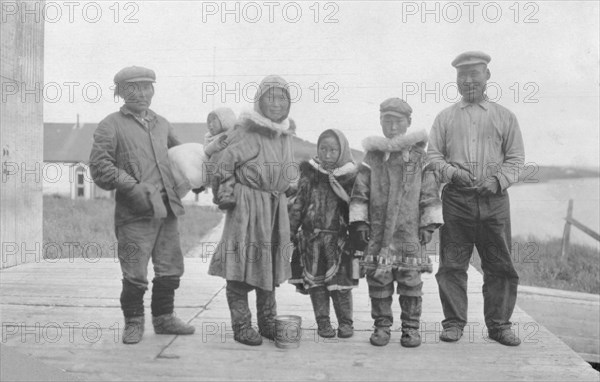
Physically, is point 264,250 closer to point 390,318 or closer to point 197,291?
point 390,318

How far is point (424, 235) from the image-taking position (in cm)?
395

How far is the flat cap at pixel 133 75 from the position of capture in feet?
12.4

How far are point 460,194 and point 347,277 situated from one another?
3.25 feet

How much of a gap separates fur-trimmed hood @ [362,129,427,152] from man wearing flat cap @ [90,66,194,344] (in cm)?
144

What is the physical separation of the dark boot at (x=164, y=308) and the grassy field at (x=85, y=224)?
4.40 metres

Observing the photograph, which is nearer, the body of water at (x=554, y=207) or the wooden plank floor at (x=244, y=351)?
the wooden plank floor at (x=244, y=351)

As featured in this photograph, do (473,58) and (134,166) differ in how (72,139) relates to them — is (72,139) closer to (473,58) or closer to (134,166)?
(134,166)

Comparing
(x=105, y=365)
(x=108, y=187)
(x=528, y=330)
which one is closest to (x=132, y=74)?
(x=108, y=187)

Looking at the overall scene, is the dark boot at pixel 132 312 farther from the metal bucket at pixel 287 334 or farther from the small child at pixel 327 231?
the small child at pixel 327 231

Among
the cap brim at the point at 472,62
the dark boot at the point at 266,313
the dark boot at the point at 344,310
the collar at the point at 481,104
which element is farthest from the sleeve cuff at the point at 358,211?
the cap brim at the point at 472,62

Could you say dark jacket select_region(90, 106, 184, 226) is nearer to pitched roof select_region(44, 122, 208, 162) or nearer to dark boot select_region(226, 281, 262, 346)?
dark boot select_region(226, 281, 262, 346)

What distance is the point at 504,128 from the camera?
13.2ft

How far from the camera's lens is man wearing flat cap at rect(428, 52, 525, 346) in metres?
3.98

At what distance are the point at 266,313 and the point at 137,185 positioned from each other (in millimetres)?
1273
